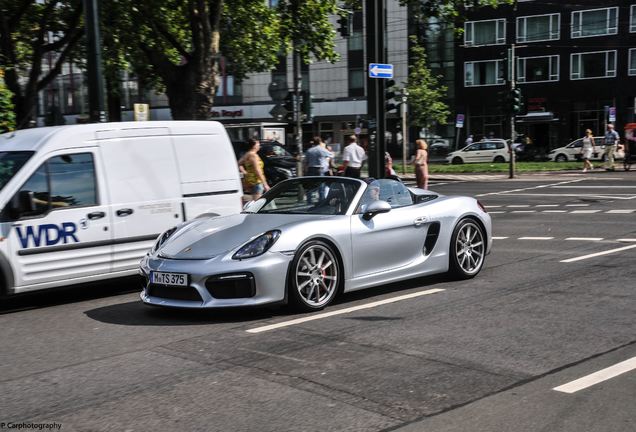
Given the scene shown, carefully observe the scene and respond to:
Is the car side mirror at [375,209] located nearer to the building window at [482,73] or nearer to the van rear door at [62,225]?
the van rear door at [62,225]

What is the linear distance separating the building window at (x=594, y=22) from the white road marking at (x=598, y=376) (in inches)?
2020

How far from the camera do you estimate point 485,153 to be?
4406 centimetres

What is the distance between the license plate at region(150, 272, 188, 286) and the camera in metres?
6.33

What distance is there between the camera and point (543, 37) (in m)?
53.2

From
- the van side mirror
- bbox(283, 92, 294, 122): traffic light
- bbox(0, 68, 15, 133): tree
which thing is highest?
bbox(283, 92, 294, 122): traffic light

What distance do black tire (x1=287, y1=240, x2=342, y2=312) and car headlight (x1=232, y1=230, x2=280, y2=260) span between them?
10.5 inches

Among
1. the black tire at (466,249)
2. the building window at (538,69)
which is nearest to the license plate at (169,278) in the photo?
the black tire at (466,249)

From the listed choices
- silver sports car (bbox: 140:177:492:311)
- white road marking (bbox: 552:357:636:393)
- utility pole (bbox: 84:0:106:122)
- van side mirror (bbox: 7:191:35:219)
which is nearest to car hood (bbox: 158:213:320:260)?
silver sports car (bbox: 140:177:492:311)

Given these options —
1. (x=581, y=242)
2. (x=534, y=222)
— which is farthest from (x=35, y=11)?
(x=581, y=242)

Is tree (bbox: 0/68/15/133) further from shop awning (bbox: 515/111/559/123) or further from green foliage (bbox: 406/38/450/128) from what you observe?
shop awning (bbox: 515/111/559/123)

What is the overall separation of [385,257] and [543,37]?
50.6 meters

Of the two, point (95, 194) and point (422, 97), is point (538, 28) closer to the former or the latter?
point (422, 97)

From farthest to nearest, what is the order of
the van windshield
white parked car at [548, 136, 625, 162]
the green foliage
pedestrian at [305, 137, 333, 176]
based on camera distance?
the green foliage, white parked car at [548, 136, 625, 162], pedestrian at [305, 137, 333, 176], the van windshield

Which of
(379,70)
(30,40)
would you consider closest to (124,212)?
(379,70)
